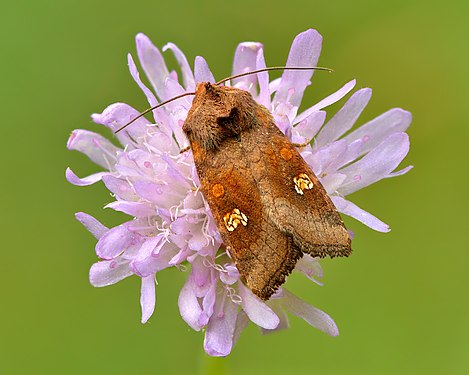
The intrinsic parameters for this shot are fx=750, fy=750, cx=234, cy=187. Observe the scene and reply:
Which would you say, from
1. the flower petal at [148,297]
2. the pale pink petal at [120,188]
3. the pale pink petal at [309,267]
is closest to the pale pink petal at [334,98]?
the pale pink petal at [309,267]

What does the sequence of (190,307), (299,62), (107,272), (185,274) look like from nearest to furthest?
(190,307)
(107,272)
(299,62)
(185,274)

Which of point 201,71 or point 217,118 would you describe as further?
point 201,71

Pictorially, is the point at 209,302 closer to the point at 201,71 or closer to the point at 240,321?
the point at 240,321

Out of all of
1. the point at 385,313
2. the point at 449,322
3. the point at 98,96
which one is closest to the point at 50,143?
the point at 98,96

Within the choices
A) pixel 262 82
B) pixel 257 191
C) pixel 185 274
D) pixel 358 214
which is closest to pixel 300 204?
pixel 257 191

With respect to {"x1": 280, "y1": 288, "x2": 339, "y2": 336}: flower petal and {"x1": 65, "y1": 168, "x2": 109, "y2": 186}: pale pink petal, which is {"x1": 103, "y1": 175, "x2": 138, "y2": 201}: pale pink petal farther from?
{"x1": 280, "y1": 288, "x2": 339, "y2": 336}: flower petal
